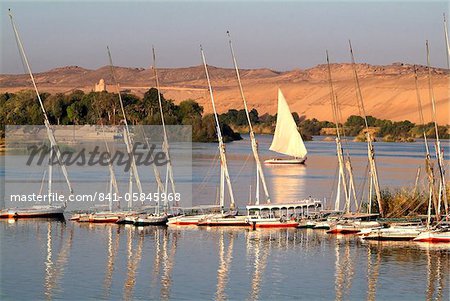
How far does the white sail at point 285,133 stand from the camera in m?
54.3

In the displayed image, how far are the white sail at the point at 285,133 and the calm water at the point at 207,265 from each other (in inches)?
657

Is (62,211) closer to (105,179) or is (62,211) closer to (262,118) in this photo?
(105,179)

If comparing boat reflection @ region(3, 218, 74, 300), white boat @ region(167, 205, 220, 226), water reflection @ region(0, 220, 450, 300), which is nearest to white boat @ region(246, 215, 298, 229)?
water reflection @ region(0, 220, 450, 300)

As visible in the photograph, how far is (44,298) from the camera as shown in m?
26.8

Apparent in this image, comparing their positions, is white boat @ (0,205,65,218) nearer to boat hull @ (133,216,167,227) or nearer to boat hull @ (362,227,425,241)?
boat hull @ (133,216,167,227)

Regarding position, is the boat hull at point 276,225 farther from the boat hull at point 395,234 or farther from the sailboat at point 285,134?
the sailboat at point 285,134

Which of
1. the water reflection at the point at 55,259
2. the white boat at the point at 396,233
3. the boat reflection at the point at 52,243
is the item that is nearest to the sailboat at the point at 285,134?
the boat reflection at the point at 52,243

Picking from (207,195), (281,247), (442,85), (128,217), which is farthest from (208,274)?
(442,85)

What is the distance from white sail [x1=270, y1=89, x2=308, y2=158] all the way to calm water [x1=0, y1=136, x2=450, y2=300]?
54.7 ft

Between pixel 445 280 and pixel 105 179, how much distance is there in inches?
1134

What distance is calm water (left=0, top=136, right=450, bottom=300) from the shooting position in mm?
27812

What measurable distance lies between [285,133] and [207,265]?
26.1 meters

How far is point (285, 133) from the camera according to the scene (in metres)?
57.3

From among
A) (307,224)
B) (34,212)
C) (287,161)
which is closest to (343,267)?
(307,224)
